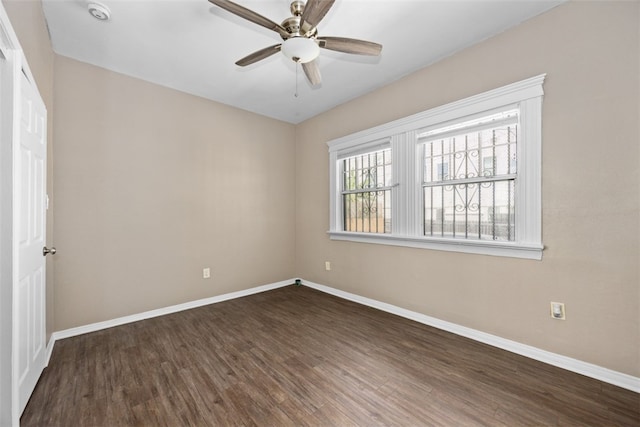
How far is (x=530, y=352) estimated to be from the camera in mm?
2170

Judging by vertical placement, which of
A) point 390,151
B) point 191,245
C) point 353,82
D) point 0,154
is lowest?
point 191,245

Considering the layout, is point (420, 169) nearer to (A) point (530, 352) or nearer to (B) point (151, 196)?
(A) point (530, 352)

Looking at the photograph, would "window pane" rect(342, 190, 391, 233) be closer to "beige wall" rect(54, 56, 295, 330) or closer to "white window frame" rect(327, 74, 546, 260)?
"white window frame" rect(327, 74, 546, 260)

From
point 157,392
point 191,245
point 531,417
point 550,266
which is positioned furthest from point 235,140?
point 531,417

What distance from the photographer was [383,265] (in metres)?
3.27

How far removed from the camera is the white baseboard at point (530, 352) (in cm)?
182

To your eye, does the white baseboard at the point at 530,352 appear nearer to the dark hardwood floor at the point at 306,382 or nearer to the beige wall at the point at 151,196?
the dark hardwood floor at the point at 306,382

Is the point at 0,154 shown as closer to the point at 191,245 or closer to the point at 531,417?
the point at 191,245

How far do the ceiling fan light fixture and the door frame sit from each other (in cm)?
141

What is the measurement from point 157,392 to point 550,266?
3042 mm

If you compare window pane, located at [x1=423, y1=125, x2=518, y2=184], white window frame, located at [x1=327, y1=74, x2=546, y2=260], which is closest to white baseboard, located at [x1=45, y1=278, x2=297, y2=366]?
white window frame, located at [x1=327, y1=74, x2=546, y2=260]

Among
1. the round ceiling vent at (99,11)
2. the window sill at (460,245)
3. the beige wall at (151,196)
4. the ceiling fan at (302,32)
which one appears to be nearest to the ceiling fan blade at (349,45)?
the ceiling fan at (302,32)

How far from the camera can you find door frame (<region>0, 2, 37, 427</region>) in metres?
1.33

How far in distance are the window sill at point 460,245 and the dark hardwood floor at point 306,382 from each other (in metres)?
0.83
